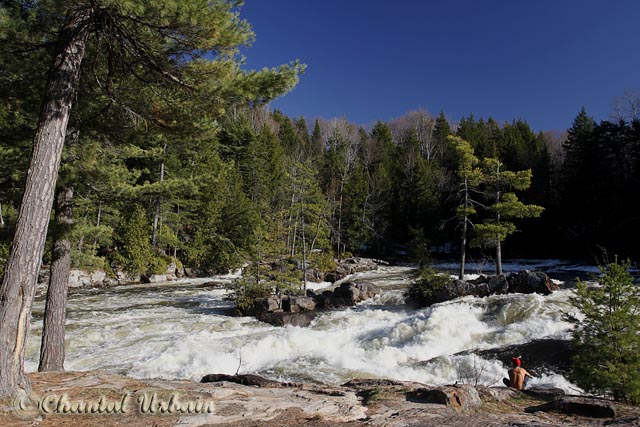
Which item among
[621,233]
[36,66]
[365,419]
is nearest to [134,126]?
[36,66]

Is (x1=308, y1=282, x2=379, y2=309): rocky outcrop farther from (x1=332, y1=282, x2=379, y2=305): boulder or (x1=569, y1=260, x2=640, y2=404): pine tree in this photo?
(x1=569, y1=260, x2=640, y2=404): pine tree

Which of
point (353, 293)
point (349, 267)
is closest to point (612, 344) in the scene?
point (353, 293)

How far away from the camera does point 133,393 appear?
480 centimetres

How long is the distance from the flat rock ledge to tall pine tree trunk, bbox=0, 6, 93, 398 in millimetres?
512

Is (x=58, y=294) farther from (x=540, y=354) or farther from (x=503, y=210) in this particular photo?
(x=503, y=210)

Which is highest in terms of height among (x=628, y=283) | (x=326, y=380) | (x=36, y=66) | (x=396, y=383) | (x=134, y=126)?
(x=36, y=66)

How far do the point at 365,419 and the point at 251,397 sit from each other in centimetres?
159

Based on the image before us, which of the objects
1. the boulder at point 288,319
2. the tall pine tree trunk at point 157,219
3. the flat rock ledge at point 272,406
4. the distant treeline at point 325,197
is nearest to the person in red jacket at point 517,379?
the flat rock ledge at point 272,406

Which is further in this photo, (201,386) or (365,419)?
(201,386)

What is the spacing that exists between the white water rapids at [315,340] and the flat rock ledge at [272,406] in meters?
2.37

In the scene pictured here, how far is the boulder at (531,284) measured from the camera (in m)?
15.9

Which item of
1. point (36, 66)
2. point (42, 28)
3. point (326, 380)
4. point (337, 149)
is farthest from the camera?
point (337, 149)

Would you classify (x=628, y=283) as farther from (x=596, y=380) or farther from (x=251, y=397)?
(x=251, y=397)

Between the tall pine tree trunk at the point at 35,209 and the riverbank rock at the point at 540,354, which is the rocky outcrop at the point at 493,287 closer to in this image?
the riverbank rock at the point at 540,354
